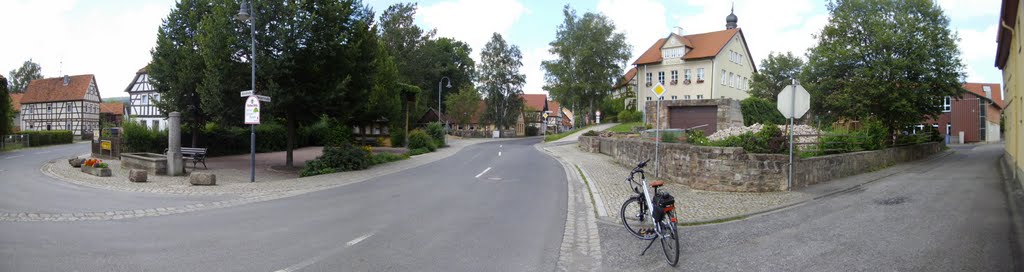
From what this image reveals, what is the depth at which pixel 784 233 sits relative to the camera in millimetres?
7016

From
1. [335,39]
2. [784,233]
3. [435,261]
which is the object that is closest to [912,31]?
[784,233]

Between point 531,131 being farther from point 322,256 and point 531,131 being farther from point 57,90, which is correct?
point 322,256

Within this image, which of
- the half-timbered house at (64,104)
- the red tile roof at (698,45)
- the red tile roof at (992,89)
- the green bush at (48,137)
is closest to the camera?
the green bush at (48,137)

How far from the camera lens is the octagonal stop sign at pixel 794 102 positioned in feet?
37.6

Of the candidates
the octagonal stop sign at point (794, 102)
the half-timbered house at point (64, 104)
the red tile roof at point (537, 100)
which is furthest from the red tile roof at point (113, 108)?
A: the octagonal stop sign at point (794, 102)

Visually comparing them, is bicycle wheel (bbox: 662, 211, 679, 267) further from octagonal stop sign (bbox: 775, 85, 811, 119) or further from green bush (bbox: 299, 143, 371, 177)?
green bush (bbox: 299, 143, 371, 177)

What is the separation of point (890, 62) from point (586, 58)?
112 feet

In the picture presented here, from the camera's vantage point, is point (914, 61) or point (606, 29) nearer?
point (914, 61)

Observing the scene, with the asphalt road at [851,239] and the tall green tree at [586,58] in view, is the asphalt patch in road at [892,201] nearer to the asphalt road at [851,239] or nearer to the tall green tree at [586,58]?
the asphalt road at [851,239]

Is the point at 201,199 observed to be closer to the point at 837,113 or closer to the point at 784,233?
the point at 784,233

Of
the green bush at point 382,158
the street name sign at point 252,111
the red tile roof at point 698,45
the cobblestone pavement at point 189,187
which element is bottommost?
the cobblestone pavement at point 189,187

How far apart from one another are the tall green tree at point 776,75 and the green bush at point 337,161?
4379 cm

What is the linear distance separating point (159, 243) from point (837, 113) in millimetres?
25529

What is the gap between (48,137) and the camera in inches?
1576
